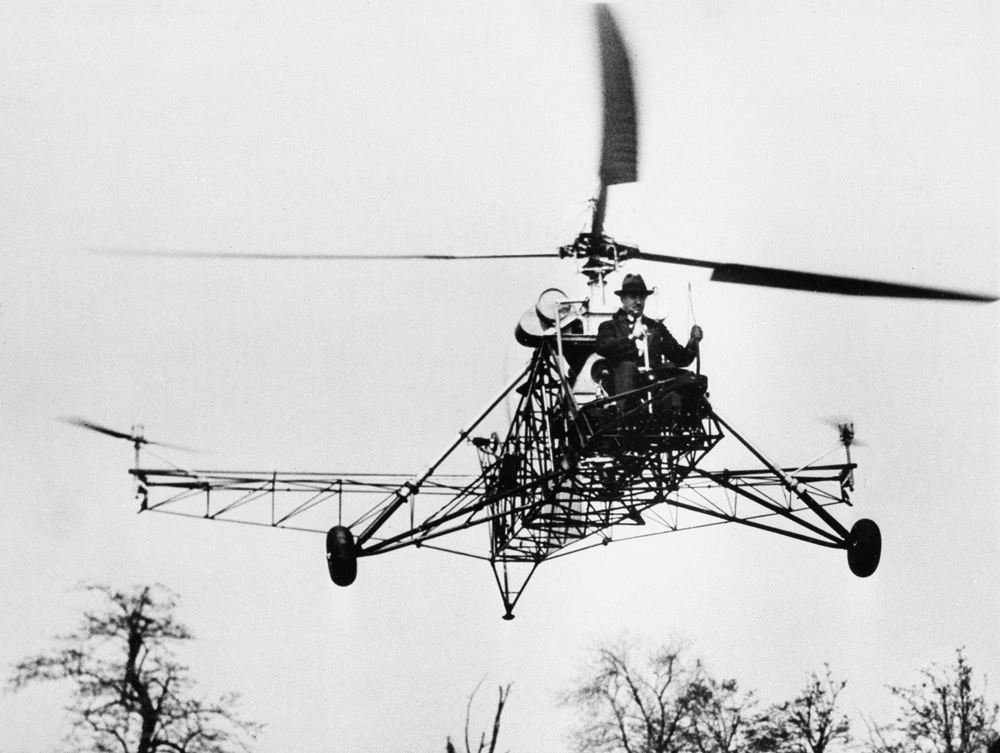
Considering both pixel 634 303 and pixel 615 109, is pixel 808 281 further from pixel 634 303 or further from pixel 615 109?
pixel 615 109

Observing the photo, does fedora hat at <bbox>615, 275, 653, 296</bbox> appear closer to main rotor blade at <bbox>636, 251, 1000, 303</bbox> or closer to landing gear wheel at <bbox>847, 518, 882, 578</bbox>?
main rotor blade at <bbox>636, 251, 1000, 303</bbox>

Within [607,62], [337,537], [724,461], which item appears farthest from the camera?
[724,461]

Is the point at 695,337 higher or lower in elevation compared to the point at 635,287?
lower

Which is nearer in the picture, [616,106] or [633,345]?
[616,106]

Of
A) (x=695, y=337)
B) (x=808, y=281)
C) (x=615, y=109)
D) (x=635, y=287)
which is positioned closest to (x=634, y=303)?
(x=635, y=287)

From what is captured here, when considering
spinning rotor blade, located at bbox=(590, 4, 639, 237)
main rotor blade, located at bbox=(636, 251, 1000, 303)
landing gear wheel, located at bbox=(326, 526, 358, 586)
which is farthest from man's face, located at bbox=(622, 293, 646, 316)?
landing gear wheel, located at bbox=(326, 526, 358, 586)

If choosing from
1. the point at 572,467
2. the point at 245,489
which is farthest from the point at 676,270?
the point at 245,489

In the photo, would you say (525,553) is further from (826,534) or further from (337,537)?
(826,534)
